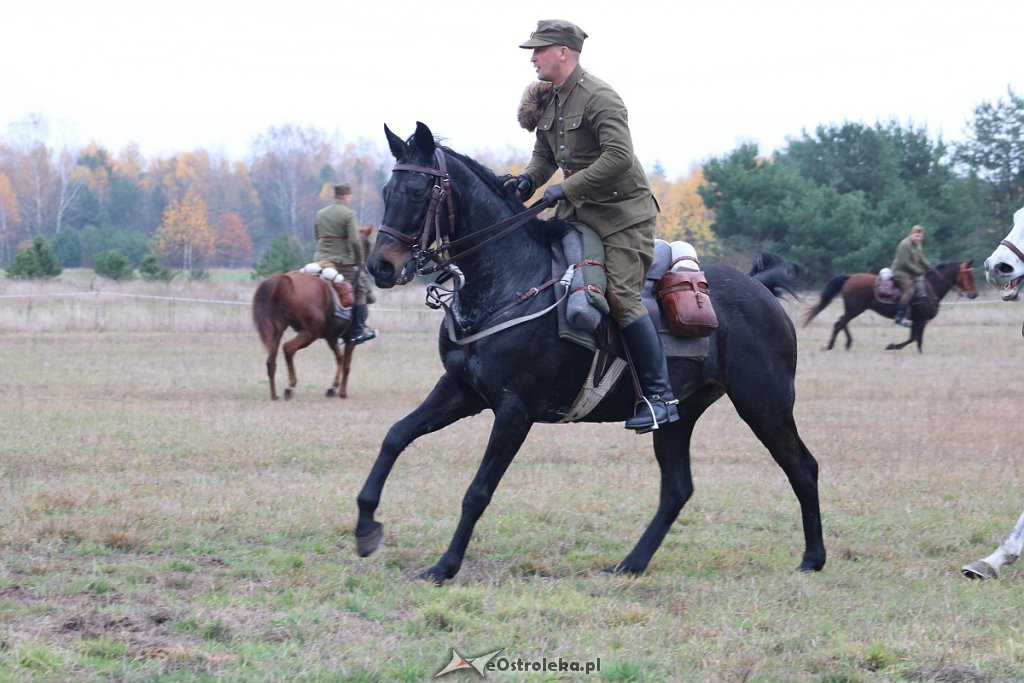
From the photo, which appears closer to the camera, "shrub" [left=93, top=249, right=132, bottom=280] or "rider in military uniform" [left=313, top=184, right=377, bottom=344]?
"rider in military uniform" [left=313, top=184, right=377, bottom=344]

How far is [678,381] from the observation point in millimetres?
6867

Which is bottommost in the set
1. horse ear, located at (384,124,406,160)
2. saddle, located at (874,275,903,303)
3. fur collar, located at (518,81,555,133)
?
saddle, located at (874,275,903,303)

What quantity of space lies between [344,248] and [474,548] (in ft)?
33.2

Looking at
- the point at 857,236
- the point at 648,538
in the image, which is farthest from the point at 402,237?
the point at 857,236

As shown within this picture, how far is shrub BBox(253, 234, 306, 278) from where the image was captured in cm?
3772

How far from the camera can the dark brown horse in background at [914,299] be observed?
24766 millimetres

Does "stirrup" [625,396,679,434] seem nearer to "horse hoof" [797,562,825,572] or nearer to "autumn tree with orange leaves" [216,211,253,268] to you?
"horse hoof" [797,562,825,572]

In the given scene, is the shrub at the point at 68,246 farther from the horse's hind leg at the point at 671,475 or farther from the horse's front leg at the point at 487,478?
the horse's front leg at the point at 487,478

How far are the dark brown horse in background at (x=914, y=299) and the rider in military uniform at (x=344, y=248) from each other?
12234 mm

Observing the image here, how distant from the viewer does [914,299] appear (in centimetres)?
2470

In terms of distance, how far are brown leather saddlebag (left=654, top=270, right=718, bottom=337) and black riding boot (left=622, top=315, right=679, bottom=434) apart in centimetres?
21

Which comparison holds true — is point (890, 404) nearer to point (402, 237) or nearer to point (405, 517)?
point (405, 517)

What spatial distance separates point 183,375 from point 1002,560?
13538mm

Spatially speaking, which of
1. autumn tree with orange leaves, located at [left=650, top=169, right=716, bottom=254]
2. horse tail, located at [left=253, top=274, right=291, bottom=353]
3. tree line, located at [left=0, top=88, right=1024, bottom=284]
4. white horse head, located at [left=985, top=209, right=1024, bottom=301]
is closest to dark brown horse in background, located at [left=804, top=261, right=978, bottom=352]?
tree line, located at [left=0, top=88, right=1024, bottom=284]
